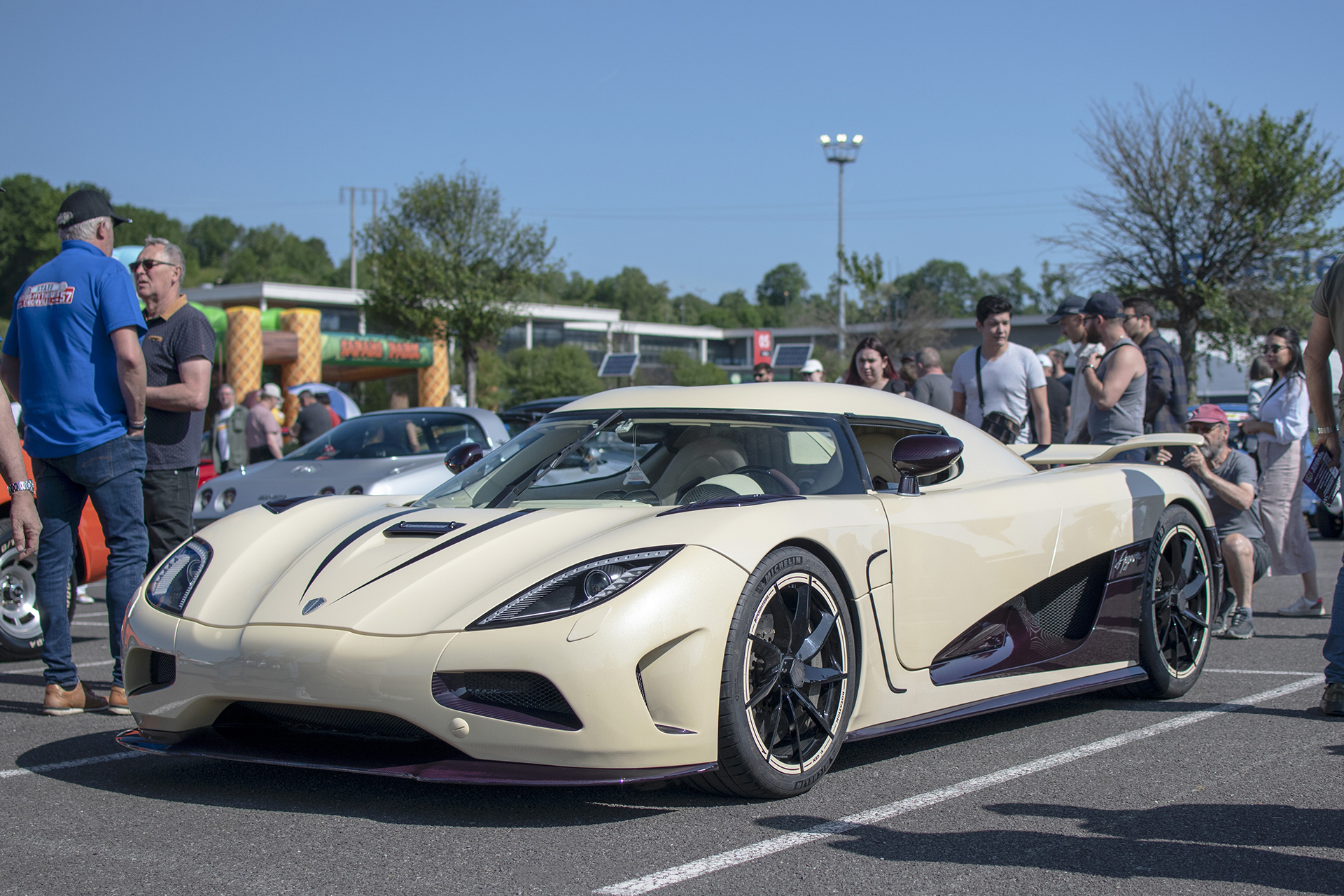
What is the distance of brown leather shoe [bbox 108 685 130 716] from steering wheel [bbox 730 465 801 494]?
2.46 meters

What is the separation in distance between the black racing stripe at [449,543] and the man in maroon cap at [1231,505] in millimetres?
4255

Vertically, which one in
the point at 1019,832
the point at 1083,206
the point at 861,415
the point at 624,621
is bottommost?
the point at 1019,832

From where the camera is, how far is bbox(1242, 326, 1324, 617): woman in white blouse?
7.32 metres

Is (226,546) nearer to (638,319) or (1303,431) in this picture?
(1303,431)

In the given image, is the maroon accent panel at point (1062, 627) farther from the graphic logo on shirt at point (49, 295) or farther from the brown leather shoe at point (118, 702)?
the graphic logo on shirt at point (49, 295)

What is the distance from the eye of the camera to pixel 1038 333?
3199 inches

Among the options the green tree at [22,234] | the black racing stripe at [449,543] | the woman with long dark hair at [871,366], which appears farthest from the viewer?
the green tree at [22,234]

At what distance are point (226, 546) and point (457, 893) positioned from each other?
164 centimetres

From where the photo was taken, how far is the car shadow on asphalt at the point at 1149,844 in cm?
265

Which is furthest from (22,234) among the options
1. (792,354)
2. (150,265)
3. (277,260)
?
(150,265)

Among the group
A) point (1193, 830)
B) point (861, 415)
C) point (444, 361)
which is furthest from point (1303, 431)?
point (444, 361)

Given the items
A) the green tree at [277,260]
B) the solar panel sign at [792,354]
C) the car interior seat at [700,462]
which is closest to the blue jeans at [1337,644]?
the car interior seat at [700,462]

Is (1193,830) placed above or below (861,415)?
below

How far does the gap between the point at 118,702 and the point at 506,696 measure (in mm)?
2312
